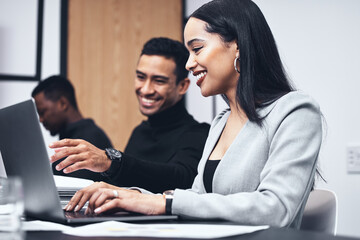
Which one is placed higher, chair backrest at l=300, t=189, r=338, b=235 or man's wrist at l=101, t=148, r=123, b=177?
man's wrist at l=101, t=148, r=123, b=177

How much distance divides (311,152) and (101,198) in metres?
0.46

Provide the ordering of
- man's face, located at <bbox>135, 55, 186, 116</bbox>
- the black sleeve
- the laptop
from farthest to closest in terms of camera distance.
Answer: man's face, located at <bbox>135, 55, 186, 116</bbox>, the black sleeve, the laptop

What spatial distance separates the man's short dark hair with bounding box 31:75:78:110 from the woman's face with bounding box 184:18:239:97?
5.49ft

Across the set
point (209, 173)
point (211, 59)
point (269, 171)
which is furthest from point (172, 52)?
point (269, 171)

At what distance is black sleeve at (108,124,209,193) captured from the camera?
1318mm

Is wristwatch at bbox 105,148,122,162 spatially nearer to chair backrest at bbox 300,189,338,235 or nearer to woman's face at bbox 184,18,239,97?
woman's face at bbox 184,18,239,97

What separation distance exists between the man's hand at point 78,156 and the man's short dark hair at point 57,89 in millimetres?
1678

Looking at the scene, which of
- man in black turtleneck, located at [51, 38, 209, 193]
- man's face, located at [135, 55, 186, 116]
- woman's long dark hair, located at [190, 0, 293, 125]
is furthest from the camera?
man's face, located at [135, 55, 186, 116]

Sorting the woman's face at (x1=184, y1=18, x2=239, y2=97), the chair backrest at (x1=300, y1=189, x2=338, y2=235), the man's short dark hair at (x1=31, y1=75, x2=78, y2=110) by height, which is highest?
the woman's face at (x1=184, y1=18, x2=239, y2=97)

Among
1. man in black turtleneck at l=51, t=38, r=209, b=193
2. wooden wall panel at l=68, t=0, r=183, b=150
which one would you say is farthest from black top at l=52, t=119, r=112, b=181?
wooden wall panel at l=68, t=0, r=183, b=150

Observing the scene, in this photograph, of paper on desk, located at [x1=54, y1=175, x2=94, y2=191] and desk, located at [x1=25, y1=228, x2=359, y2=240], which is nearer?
desk, located at [x1=25, y1=228, x2=359, y2=240]

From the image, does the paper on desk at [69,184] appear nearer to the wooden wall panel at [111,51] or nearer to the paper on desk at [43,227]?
the paper on desk at [43,227]

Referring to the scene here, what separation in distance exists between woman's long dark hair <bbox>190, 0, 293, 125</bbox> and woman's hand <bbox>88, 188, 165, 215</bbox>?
386mm

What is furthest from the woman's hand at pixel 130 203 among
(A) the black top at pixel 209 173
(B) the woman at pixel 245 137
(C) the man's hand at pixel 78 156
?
(A) the black top at pixel 209 173
